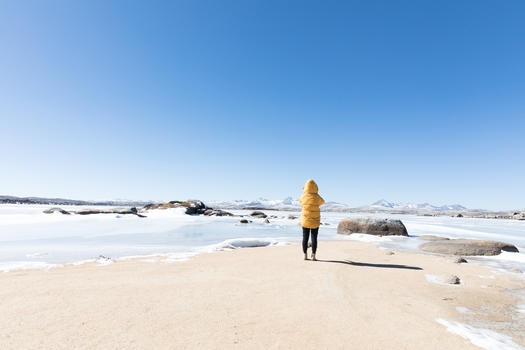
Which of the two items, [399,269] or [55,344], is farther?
[399,269]

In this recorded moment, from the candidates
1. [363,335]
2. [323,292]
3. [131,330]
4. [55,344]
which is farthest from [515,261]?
[55,344]

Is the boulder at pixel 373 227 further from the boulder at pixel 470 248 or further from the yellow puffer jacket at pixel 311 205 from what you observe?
the yellow puffer jacket at pixel 311 205

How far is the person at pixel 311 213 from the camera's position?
6453mm

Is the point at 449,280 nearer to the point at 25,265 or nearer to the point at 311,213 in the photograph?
the point at 311,213

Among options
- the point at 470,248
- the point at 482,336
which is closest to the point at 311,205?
the point at 482,336

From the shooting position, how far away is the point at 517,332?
2871 mm

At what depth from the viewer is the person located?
645 centimetres

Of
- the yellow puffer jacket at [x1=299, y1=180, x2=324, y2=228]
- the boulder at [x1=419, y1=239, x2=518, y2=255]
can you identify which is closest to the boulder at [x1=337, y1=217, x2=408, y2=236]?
the boulder at [x1=419, y1=239, x2=518, y2=255]

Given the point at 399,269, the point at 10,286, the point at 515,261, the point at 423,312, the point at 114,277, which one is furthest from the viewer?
the point at 515,261

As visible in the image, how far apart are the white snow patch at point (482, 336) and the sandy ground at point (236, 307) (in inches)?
4.7

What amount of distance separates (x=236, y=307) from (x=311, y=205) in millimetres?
3823

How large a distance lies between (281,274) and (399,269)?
281 centimetres

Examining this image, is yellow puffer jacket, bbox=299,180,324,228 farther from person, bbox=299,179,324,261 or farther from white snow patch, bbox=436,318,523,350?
white snow patch, bbox=436,318,523,350

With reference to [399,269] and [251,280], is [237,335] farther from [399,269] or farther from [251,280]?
[399,269]
